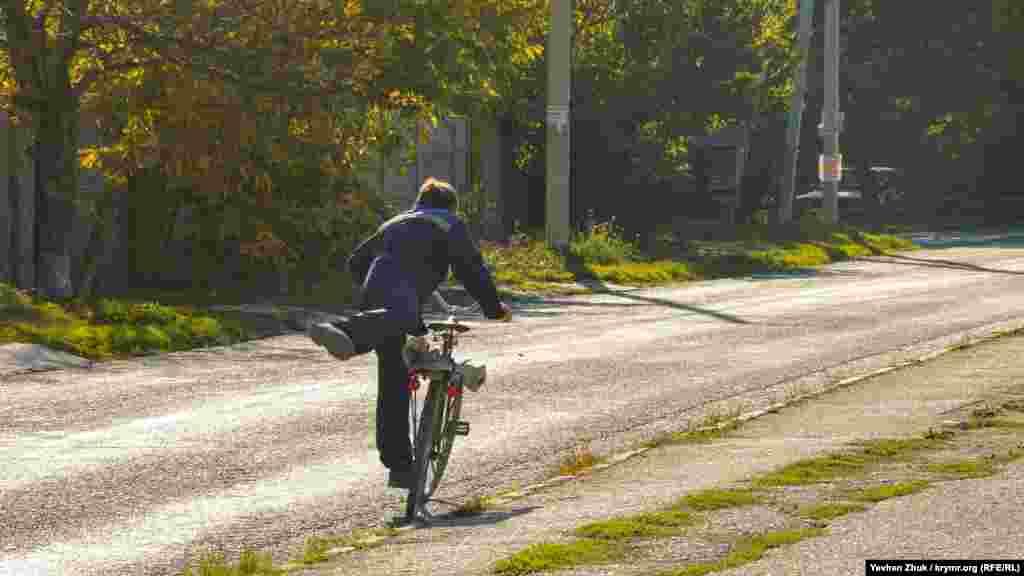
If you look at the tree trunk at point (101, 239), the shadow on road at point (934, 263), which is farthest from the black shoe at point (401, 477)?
the shadow on road at point (934, 263)

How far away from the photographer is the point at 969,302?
26.4 meters

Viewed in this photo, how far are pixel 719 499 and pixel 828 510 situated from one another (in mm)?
693

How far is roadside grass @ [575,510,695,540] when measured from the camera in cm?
922

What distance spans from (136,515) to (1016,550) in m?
4.77

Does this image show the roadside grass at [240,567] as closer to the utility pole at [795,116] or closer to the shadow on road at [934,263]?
the shadow on road at [934,263]

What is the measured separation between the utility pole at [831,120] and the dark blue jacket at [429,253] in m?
31.3

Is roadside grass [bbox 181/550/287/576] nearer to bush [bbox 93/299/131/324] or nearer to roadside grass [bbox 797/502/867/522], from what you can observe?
roadside grass [bbox 797/502/867/522]

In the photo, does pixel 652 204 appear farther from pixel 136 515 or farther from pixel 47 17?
pixel 136 515

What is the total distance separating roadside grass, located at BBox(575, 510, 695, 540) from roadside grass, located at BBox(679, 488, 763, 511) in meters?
0.21

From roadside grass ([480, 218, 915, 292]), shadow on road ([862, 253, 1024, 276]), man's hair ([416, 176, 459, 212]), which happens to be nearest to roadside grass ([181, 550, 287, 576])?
man's hair ([416, 176, 459, 212])

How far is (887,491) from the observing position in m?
10.2

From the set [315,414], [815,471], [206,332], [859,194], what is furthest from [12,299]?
[859,194]

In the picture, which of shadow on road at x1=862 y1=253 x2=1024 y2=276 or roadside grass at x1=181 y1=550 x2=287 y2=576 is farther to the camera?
shadow on road at x1=862 y1=253 x2=1024 y2=276

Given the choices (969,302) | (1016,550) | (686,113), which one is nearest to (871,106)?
(686,113)
